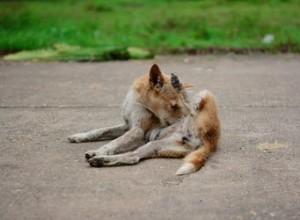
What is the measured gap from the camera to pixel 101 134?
232 inches

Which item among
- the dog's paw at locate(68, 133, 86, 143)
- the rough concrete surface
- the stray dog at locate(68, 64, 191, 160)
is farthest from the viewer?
the dog's paw at locate(68, 133, 86, 143)

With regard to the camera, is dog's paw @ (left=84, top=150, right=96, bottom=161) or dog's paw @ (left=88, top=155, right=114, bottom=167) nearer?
dog's paw @ (left=88, top=155, right=114, bottom=167)

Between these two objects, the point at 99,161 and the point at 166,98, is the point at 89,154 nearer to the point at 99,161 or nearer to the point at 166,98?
the point at 99,161

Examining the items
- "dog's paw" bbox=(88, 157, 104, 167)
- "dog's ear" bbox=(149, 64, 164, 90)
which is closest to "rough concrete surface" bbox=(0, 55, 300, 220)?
"dog's paw" bbox=(88, 157, 104, 167)

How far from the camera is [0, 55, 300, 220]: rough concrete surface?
4254 millimetres

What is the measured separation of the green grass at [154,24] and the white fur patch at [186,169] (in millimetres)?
5296

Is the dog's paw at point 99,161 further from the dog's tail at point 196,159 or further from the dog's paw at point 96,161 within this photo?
the dog's tail at point 196,159

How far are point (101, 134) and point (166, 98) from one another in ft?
2.50

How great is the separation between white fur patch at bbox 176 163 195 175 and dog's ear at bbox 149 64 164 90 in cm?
89

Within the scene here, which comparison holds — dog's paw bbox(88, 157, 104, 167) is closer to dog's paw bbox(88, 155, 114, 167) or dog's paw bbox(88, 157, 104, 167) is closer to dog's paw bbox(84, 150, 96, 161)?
dog's paw bbox(88, 155, 114, 167)

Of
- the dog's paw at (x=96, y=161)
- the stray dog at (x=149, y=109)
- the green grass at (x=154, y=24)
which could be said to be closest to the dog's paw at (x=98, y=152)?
the stray dog at (x=149, y=109)

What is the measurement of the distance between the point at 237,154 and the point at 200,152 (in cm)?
39

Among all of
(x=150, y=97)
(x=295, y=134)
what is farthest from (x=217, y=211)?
(x=295, y=134)

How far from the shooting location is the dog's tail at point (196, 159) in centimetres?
489
